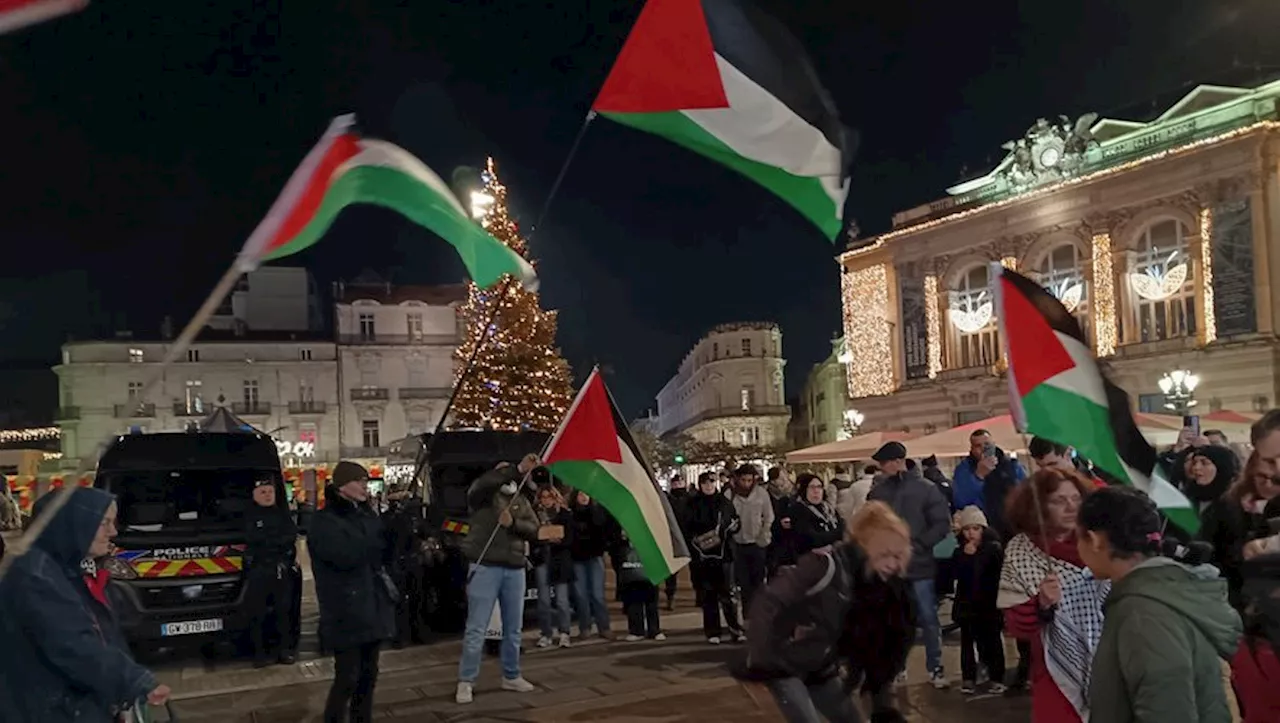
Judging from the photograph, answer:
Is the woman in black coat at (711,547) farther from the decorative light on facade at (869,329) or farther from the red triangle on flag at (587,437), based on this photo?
the decorative light on facade at (869,329)

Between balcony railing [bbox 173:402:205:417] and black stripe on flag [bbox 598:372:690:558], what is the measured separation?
64.5 meters

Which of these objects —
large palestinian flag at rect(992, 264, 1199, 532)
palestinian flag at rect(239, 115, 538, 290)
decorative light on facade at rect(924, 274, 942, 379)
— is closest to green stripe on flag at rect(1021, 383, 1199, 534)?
large palestinian flag at rect(992, 264, 1199, 532)

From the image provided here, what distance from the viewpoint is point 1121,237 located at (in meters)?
39.8

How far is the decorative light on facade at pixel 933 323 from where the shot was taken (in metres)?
47.5

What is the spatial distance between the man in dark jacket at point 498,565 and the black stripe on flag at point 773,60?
3.73 metres

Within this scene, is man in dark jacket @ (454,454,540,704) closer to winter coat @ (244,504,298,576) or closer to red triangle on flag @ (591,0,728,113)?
winter coat @ (244,504,298,576)

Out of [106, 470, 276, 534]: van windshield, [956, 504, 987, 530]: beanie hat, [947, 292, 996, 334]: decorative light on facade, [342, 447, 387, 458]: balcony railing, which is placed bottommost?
[342, 447, 387, 458]: balcony railing

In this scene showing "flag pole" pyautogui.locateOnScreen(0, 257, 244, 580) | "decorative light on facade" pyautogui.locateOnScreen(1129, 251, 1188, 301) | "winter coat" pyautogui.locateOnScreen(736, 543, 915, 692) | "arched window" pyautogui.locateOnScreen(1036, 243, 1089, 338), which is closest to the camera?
"flag pole" pyautogui.locateOnScreen(0, 257, 244, 580)

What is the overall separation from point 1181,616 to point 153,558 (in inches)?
393

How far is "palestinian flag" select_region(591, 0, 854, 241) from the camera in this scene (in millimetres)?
5676

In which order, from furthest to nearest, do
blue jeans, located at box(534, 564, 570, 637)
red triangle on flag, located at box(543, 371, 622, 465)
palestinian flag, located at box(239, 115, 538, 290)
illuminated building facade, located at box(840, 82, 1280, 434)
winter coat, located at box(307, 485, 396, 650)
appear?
illuminated building facade, located at box(840, 82, 1280, 434)
blue jeans, located at box(534, 564, 570, 637)
red triangle on flag, located at box(543, 371, 622, 465)
winter coat, located at box(307, 485, 396, 650)
palestinian flag, located at box(239, 115, 538, 290)

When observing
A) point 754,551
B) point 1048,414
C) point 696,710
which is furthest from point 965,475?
point 1048,414

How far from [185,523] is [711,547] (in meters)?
5.60

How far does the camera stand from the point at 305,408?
227ft
